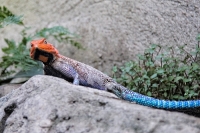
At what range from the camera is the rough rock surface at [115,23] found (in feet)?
18.1

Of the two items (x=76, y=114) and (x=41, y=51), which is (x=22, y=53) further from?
(x=76, y=114)

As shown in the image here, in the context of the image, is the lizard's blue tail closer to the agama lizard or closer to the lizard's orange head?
the agama lizard

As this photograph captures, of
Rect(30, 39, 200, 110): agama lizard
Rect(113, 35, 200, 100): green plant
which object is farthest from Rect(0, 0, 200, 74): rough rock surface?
Rect(30, 39, 200, 110): agama lizard

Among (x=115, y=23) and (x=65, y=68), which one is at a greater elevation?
(x=115, y=23)

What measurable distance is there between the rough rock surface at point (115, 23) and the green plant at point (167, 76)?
536 millimetres

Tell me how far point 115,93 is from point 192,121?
1.23 meters

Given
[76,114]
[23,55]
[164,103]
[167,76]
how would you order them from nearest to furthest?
[76,114] < [164,103] < [167,76] < [23,55]

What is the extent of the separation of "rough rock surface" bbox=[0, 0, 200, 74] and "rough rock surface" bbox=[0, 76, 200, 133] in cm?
279

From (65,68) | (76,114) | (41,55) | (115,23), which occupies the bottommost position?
(76,114)

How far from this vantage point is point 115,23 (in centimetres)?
600

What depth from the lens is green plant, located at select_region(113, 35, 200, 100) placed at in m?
4.53

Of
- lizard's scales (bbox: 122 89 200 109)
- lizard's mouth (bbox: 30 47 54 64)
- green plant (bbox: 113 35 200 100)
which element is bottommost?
green plant (bbox: 113 35 200 100)

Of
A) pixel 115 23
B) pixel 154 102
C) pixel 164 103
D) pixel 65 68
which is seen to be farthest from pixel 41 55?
pixel 115 23

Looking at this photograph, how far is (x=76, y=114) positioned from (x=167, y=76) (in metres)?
2.13
